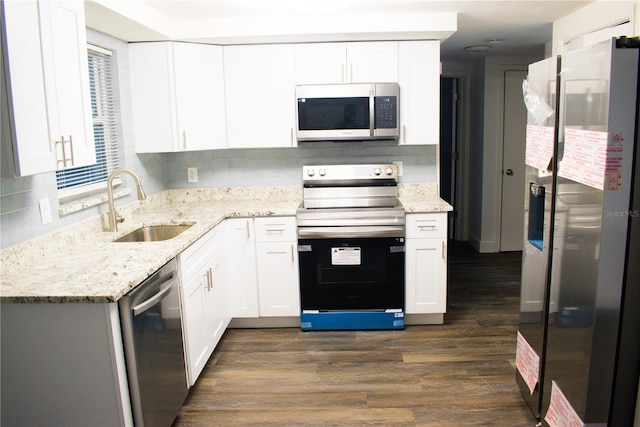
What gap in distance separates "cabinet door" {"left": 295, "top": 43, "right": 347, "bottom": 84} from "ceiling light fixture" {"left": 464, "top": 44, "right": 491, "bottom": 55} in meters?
1.68

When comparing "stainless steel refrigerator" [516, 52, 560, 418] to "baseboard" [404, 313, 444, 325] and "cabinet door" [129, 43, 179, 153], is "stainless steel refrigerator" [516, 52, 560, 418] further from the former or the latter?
"cabinet door" [129, 43, 179, 153]

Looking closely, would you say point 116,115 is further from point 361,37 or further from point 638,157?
point 638,157

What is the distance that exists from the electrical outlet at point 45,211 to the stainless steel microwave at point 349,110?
1.75 metres

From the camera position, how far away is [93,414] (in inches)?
72.7

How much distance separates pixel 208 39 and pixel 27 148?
73.5 inches

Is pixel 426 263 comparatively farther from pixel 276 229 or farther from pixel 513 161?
pixel 513 161

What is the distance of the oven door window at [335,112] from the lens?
3.43 m

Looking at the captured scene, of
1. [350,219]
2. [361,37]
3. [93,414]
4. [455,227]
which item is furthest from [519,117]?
[93,414]

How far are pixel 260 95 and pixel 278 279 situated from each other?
136cm

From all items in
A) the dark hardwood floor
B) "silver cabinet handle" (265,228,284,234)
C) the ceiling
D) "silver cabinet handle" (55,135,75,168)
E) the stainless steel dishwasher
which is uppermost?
the ceiling

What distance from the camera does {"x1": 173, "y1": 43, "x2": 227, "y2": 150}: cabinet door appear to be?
3342mm

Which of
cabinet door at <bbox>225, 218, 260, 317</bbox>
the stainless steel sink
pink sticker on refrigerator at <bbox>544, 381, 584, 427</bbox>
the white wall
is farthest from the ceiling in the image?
pink sticker on refrigerator at <bbox>544, 381, 584, 427</bbox>

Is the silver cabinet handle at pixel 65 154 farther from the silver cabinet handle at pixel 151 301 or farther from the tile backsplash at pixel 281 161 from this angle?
the tile backsplash at pixel 281 161

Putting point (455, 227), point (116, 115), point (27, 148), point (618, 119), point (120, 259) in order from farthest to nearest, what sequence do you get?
1. point (455, 227)
2. point (116, 115)
3. point (120, 259)
4. point (27, 148)
5. point (618, 119)
